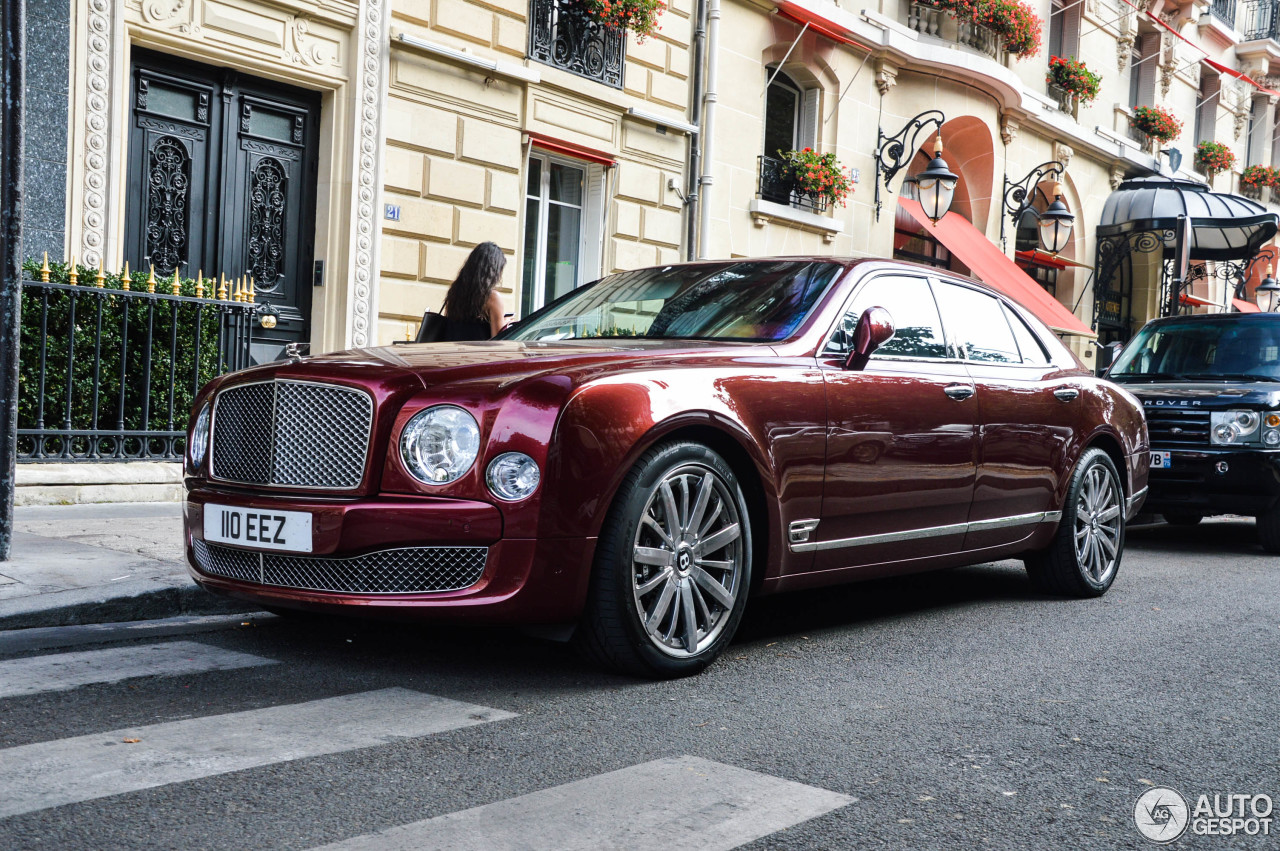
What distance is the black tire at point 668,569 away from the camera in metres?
4.08

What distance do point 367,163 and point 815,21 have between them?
24.2 feet

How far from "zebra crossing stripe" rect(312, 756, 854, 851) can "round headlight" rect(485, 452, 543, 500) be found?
0.96 m

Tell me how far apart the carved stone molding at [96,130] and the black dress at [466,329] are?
12.1 ft

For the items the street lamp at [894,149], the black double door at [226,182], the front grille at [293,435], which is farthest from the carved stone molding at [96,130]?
the street lamp at [894,149]

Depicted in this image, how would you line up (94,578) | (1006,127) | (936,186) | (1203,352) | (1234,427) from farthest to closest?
(1006,127) → (936,186) → (1203,352) → (1234,427) → (94,578)

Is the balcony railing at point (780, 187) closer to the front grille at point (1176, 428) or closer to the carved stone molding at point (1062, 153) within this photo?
the carved stone molding at point (1062, 153)

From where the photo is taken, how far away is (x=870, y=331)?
4949 millimetres

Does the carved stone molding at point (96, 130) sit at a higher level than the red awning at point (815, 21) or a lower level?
lower

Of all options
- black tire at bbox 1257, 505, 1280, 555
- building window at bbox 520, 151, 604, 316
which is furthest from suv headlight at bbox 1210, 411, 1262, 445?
building window at bbox 520, 151, 604, 316

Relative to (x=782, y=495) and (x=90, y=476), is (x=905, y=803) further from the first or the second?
(x=90, y=476)

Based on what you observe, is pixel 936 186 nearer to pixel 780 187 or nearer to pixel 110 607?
pixel 780 187

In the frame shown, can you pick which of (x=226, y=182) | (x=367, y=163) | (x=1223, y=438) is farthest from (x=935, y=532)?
(x=367, y=163)

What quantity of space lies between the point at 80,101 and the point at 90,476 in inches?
119

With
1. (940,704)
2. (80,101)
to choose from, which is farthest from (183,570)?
(80,101)
